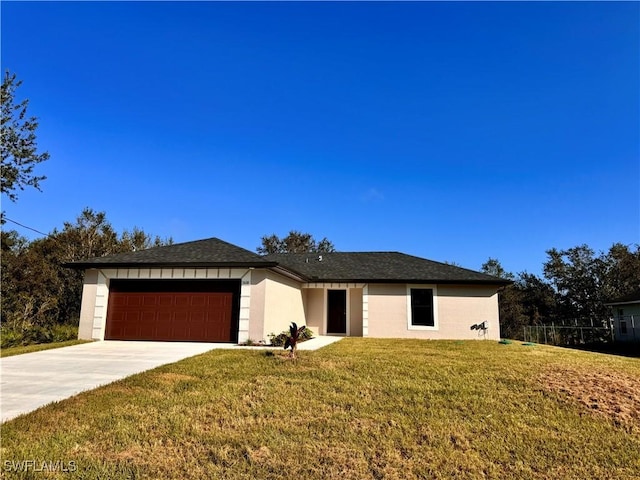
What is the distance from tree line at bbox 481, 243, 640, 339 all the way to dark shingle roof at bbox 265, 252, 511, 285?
16160 mm

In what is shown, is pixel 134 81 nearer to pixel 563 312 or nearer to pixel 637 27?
pixel 637 27

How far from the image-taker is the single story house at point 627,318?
2216 cm

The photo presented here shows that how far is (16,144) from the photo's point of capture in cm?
1681

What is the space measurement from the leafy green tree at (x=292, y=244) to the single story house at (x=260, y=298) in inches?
962

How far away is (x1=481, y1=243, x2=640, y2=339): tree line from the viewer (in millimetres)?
32172

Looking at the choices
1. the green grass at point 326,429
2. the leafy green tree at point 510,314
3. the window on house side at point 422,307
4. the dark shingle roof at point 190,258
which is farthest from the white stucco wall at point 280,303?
the leafy green tree at point 510,314

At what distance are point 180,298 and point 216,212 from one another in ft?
45.6

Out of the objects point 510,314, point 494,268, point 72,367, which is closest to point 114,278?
point 72,367

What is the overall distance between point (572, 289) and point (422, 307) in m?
24.4

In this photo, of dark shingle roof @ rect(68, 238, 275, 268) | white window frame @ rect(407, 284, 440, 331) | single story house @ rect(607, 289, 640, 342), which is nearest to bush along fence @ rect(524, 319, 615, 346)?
single story house @ rect(607, 289, 640, 342)

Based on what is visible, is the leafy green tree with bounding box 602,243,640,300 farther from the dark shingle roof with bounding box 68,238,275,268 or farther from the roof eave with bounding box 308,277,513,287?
the dark shingle roof with bounding box 68,238,275,268

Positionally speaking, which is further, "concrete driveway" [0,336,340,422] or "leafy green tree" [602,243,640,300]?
"leafy green tree" [602,243,640,300]

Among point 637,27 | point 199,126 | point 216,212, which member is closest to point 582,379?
point 637,27

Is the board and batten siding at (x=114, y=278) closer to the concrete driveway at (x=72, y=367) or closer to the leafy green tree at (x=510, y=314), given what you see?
the concrete driveway at (x=72, y=367)
